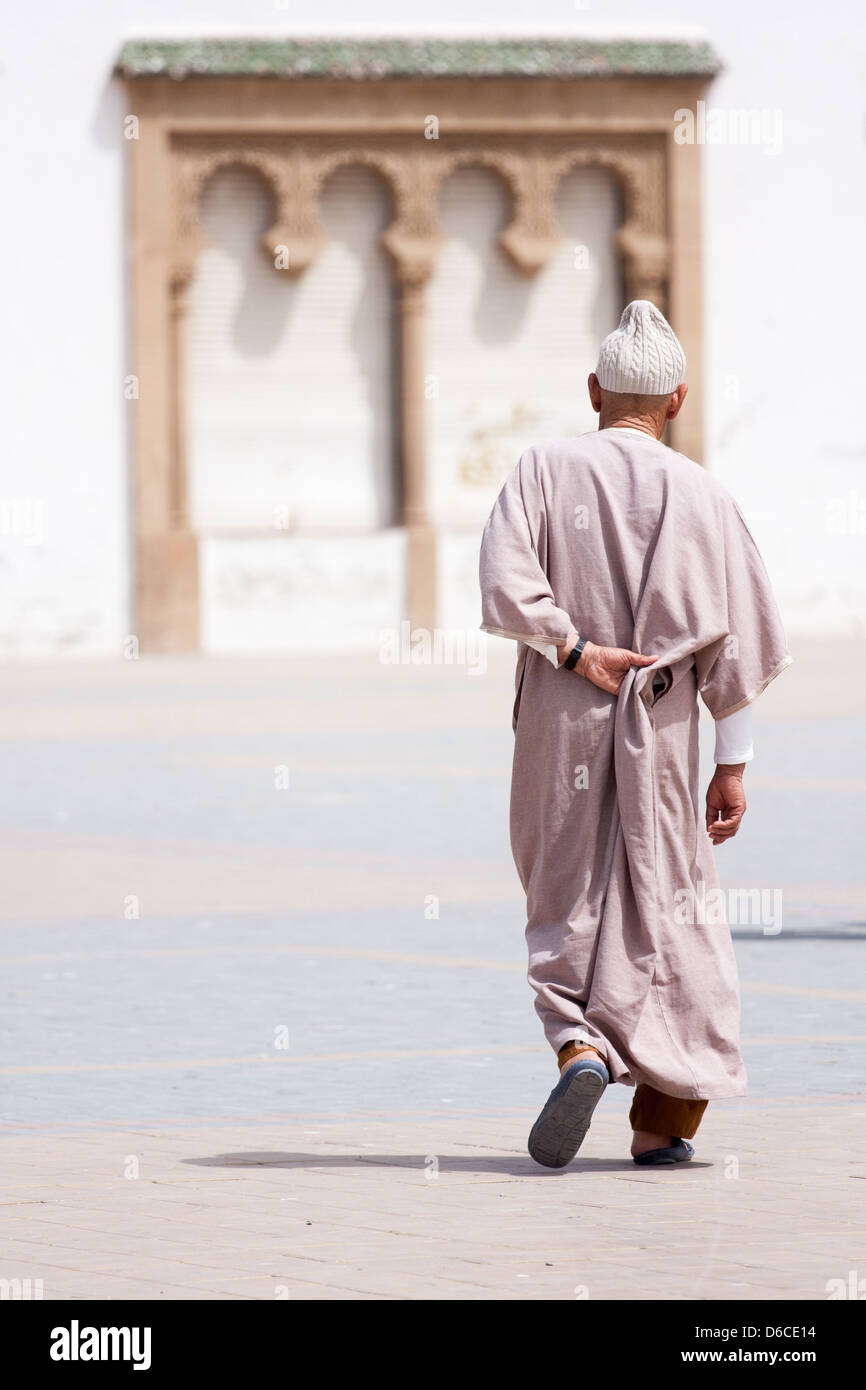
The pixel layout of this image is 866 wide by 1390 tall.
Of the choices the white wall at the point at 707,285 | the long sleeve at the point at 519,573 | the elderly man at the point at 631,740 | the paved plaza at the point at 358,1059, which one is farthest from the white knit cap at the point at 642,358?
the white wall at the point at 707,285

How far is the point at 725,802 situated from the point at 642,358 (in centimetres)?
94

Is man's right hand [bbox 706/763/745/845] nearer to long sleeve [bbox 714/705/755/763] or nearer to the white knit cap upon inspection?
long sleeve [bbox 714/705/755/763]

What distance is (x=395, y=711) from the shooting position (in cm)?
1941

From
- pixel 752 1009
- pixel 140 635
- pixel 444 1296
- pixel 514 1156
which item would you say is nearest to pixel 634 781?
pixel 514 1156

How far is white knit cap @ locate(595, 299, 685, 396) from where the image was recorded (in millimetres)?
5785

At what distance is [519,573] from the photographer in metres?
5.61

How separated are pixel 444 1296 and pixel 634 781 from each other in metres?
1.48

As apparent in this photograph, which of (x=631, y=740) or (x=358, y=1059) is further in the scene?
(x=358, y=1059)

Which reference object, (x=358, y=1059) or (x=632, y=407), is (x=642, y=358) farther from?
(x=358, y=1059)

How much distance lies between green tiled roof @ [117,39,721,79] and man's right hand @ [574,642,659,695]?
74.6 feet

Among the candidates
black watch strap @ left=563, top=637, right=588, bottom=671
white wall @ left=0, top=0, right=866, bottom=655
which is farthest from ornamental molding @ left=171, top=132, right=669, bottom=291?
black watch strap @ left=563, top=637, right=588, bottom=671

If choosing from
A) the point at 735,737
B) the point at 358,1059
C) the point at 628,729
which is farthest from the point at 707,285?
the point at 628,729

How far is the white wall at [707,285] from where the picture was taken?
2761 centimetres
